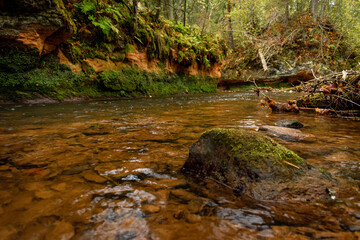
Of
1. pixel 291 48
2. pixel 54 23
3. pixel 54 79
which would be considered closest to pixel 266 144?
pixel 54 23

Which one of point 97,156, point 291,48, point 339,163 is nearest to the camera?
point 339,163

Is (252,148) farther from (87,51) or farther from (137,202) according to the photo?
(87,51)

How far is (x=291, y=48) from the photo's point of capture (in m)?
18.8

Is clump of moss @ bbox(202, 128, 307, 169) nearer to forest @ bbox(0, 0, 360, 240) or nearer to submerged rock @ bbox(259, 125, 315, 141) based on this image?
forest @ bbox(0, 0, 360, 240)

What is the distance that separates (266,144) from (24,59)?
7.64 meters

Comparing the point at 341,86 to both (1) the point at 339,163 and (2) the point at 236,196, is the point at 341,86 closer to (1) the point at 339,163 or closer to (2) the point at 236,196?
(1) the point at 339,163

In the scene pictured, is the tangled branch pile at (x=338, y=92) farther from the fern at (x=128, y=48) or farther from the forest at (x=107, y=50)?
the fern at (x=128, y=48)

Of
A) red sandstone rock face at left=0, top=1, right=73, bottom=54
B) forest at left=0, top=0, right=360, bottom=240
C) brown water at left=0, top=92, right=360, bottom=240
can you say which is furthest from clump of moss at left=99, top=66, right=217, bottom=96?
brown water at left=0, top=92, right=360, bottom=240

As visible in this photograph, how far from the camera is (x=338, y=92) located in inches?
169

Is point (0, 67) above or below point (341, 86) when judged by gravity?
above

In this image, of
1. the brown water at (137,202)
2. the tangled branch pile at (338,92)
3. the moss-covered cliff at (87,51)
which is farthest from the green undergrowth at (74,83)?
the tangled branch pile at (338,92)

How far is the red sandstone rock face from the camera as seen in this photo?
5.56 metres

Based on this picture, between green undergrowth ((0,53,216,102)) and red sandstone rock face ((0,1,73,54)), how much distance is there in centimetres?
82

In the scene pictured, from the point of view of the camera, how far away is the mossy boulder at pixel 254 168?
4.65 ft
